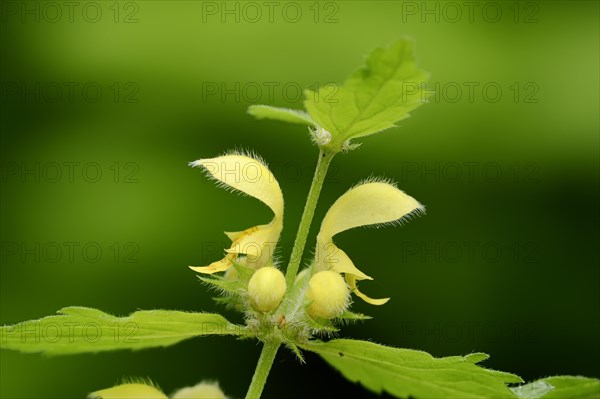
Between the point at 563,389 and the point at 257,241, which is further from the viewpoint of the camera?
the point at 257,241

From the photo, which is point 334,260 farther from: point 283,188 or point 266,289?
point 283,188

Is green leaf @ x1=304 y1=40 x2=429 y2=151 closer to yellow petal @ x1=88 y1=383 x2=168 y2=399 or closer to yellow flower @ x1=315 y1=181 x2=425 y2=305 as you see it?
yellow flower @ x1=315 y1=181 x2=425 y2=305

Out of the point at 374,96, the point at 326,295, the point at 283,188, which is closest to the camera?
the point at 374,96

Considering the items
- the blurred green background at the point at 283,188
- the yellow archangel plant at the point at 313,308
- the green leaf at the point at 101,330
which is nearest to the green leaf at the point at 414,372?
the yellow archangel plant at the point at 313,308

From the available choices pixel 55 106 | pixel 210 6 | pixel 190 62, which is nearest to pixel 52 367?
pixel 55 106

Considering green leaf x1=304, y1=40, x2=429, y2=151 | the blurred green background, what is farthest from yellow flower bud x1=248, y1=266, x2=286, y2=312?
the blurred green background

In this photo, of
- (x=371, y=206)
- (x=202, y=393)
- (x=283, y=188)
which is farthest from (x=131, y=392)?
(x=283, y=188)

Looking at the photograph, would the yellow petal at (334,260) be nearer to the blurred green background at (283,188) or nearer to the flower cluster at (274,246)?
the flower cluster at (274,246)
